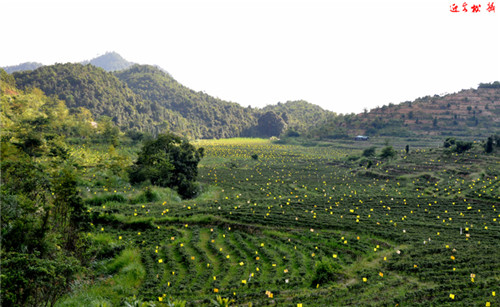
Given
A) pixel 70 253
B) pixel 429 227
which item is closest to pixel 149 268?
pixel 70 253

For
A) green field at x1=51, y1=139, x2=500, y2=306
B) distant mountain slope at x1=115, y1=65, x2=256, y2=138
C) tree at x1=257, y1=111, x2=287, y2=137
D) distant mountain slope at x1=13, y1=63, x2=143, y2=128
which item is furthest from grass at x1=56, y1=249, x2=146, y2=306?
tree at x1=257, y1=111, x2=287, y2=137

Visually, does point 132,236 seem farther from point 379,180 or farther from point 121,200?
point 379,180

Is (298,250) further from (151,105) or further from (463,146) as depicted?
(151,105)

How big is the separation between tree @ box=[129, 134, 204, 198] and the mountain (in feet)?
279

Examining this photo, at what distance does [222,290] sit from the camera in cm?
1128

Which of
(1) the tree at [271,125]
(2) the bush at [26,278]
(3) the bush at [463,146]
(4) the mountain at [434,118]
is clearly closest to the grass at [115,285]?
(2) the bush at [26,278]

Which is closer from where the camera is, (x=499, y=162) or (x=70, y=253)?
(x=70, y=253)

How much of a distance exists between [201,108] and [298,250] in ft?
539

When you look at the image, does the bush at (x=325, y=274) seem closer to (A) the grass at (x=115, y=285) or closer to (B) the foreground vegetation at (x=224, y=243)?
(B) the foreground vegetation at (x=224, y=243)

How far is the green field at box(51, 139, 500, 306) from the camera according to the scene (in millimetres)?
10984

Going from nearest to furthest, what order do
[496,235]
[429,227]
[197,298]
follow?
[197,298]
[496,235]
[429,227]

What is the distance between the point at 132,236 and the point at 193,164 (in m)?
16.3

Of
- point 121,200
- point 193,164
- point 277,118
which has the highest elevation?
point 277,118

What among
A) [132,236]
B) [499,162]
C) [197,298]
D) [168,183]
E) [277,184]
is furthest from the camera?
[499,162]
